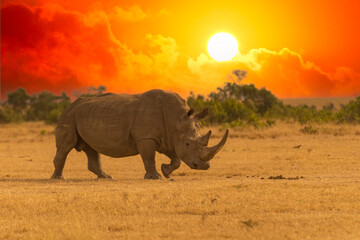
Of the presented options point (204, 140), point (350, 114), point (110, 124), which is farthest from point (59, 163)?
point (350, 114)

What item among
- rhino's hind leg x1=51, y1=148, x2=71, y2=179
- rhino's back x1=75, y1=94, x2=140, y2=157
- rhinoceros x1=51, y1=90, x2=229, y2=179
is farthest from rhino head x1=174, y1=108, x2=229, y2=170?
rhino's hind leg x1=51, y1=148, x2=71, y2=179

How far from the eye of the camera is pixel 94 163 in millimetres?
15102

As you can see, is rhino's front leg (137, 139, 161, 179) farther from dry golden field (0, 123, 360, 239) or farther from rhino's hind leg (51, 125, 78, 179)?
rhino's hind leg (51, 125, 78, 179)

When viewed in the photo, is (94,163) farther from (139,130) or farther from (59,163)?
(139,130)

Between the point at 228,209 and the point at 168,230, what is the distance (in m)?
1.51

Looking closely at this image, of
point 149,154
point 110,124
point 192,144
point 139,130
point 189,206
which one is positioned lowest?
point 189,206

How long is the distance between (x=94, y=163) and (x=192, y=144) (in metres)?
3.08

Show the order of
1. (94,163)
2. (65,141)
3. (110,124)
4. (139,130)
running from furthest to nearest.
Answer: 1. (94,163)
2. (65,141)
3. (110,124)
4. (139,130)

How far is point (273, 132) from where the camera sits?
89.0ft

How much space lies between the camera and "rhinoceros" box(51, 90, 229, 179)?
13406 millimetres

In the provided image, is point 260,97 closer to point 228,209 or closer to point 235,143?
point 235,143

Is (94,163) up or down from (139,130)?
down

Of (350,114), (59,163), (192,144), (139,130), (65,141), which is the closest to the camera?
(192,144)

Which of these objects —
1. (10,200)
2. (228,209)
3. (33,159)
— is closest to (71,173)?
(33,159)
